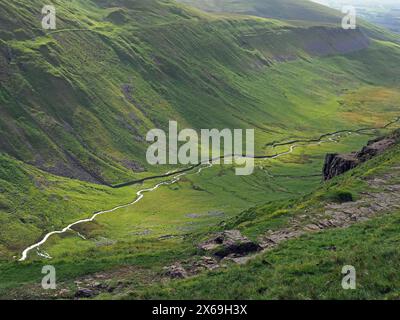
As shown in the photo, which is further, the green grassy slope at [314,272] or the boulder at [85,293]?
the boulder at [85,293]

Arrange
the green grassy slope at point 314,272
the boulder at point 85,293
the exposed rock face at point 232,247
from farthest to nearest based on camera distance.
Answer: the exposed rock face at point 232,247
the boulder at point 85,293
the green grassy slope at point 314,272

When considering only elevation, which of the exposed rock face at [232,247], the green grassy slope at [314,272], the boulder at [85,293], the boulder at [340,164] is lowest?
the boulder at [85,293]

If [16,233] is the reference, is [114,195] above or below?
above

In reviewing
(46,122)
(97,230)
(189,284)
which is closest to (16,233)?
(97,230)

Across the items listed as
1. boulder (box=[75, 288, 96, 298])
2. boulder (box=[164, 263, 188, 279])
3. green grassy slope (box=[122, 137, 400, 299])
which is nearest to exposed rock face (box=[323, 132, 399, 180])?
green grassy slope (box=[122, 137, 400, 299])

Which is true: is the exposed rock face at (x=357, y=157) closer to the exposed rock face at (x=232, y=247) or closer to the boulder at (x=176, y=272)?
the exposed rock face at (x=232, y=247)

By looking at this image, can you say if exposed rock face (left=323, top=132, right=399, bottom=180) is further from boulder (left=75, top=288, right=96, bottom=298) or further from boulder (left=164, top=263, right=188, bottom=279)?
boulder (left=75, top=288, right=96, bottom=298)

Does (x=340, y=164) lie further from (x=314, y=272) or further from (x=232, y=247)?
(x=314, y=272)

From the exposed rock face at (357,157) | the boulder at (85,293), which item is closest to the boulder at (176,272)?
the boulder at (85,293)

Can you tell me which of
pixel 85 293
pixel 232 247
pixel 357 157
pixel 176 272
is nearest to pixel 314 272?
pixel 232 247

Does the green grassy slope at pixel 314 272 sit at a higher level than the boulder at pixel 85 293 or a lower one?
higher

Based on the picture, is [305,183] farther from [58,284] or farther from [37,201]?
[58,284]
